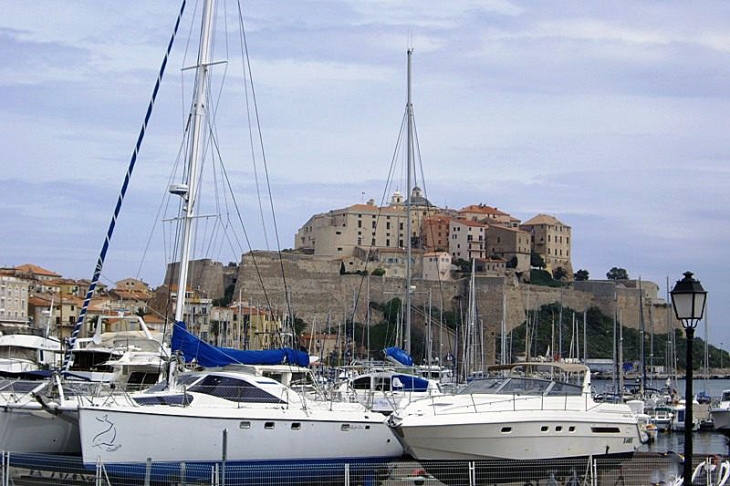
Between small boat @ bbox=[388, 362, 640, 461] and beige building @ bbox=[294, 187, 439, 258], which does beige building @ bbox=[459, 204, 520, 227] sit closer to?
beige building @ bbox=[294, 187, 439, 258]

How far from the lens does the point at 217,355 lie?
19.2 meters

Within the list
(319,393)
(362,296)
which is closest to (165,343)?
(319,393)

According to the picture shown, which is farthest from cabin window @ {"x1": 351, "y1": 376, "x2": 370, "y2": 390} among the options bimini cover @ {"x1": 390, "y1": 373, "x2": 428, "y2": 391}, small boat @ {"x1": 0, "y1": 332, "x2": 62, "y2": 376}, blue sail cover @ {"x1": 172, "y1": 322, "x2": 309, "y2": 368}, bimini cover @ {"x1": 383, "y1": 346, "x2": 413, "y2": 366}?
small boat @ {"x1": 0, "y1": 332, "x2": 62, "y2": 376}

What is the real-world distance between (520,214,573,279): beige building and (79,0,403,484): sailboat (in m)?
117

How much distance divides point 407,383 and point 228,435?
26.6 ft

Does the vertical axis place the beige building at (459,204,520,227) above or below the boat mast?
above

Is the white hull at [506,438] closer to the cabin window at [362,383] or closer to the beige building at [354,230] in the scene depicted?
the cabin window at [362,383]

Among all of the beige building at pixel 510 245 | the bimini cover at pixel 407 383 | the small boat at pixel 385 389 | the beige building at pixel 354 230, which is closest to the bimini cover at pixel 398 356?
the small boat at pixel 385 389

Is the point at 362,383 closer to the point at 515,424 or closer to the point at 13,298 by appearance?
the point at 515,424

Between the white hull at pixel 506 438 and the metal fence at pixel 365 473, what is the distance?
2.18 ft

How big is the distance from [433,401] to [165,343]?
5.13 m

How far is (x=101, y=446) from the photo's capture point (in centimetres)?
1527

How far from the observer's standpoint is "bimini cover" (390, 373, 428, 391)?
23.1 m

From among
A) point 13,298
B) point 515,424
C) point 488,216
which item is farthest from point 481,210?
point 515,424
